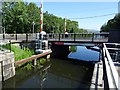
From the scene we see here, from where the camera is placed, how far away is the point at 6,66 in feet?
48.0

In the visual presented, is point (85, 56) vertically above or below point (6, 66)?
below

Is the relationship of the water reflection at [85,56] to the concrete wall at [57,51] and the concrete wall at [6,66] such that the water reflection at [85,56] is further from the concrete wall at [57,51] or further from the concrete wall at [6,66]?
the concrete wall at [6,66]

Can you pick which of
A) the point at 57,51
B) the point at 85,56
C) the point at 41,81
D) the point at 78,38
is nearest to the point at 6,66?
the point at 41,81

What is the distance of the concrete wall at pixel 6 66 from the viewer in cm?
1414

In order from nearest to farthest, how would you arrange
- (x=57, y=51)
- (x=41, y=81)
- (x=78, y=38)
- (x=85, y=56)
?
(x=41, y=81) < (x=78, y=38) < (x=57, y=51) < (x=85, y=56)

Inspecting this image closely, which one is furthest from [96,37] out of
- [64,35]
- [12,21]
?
[12,21]

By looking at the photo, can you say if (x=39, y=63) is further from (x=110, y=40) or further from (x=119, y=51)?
(x=119, y=51)

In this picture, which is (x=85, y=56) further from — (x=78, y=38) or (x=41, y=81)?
(x=41, y=81)

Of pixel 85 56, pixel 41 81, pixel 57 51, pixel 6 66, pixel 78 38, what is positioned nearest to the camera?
pixel 6 66

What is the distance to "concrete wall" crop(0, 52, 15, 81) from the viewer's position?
557 inches

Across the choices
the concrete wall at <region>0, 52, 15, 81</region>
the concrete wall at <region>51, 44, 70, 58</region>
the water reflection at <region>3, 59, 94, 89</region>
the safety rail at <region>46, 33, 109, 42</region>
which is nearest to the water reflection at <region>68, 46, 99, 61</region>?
the concrete wall at <region>51, 44, 70, 58</region>

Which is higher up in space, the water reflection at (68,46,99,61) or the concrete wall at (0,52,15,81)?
the concrete wall at (0,52,15,81)

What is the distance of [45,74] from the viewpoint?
1859cm

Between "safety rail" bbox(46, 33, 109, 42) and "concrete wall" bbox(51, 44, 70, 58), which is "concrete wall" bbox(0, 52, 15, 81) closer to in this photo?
"safety rail" bbox(46, 33, 109, 42)
